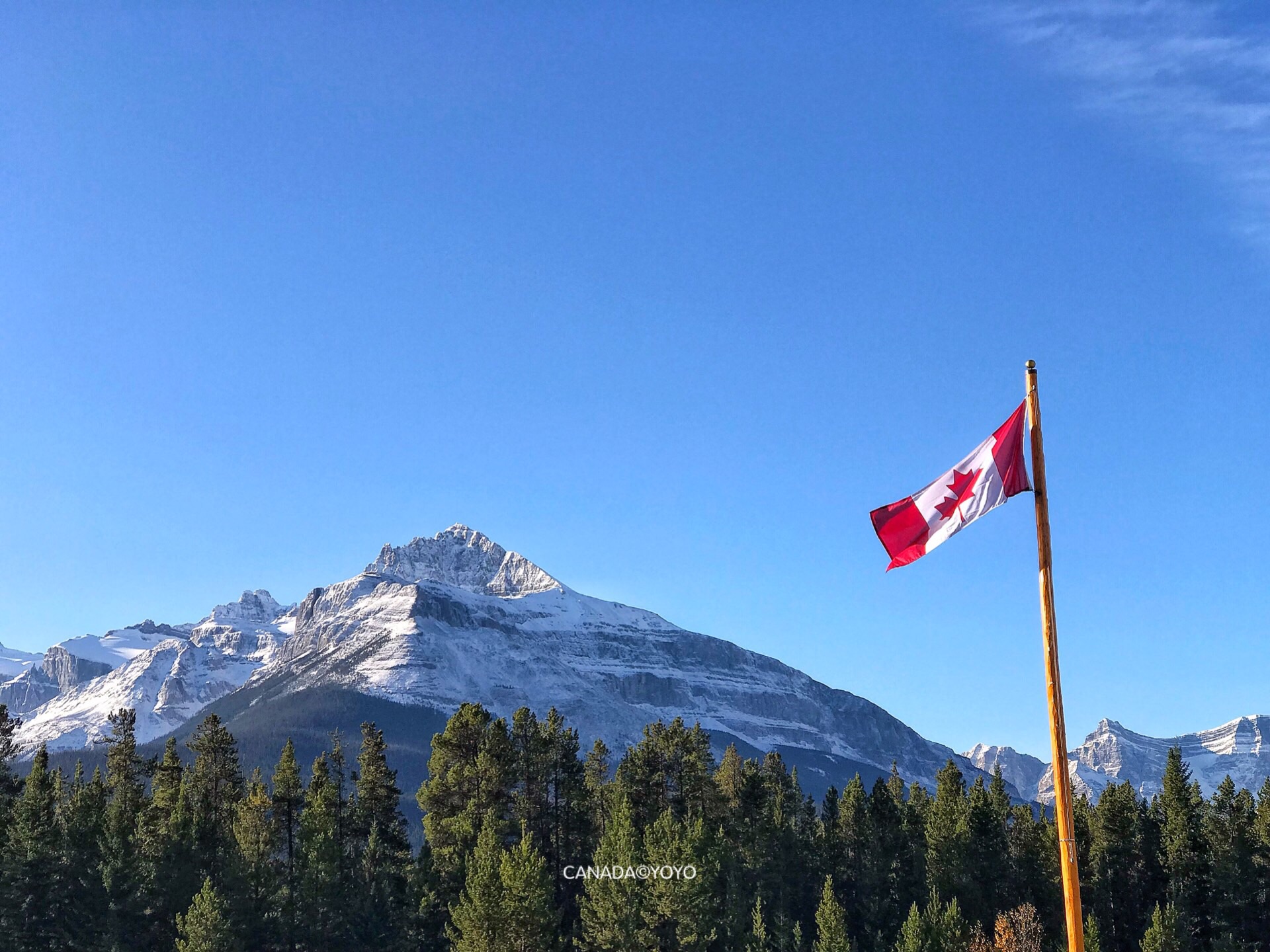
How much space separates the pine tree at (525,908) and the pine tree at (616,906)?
3.84 m

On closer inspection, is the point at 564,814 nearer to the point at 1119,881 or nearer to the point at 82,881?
the point at 82,881

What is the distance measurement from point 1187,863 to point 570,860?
4718 centimetres

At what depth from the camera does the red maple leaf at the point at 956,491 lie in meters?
22.7

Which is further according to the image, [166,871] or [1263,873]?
[1263,873]

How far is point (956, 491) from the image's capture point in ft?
75.0

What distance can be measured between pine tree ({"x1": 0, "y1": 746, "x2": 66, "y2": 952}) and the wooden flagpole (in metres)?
74.9

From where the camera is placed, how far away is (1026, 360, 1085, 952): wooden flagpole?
801 inches

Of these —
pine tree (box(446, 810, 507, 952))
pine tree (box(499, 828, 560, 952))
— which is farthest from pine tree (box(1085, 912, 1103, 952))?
pine tree (box(446, 810, 507, 952))

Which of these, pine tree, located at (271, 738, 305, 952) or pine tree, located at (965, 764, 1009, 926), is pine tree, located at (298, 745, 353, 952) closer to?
pine tree, located at (271, 738, 305, 952)

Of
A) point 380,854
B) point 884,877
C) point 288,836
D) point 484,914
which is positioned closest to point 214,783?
point 288,836

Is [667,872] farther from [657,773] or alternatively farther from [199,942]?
[199,942]

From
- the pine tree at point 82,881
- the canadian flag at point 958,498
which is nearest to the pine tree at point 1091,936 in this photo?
the canadian flag at point 958,498

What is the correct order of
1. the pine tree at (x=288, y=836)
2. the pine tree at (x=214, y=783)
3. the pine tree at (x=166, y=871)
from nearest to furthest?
1. the pine tree at (x=166, y=871)
2. the pine tree at (x=288, y=836)
3. the pine tree at (x=214, y=783)

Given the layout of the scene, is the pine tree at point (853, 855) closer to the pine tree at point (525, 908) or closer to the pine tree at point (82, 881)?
the pine tree at point (525, 908)
